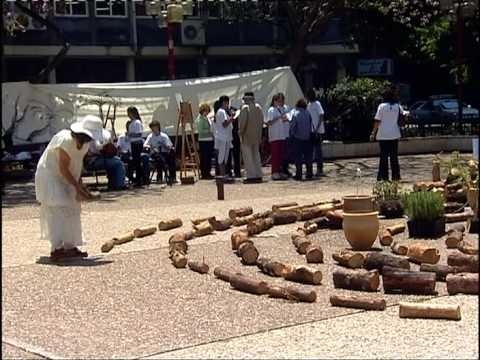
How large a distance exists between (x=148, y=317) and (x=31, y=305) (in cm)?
122

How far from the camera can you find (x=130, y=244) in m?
12.0

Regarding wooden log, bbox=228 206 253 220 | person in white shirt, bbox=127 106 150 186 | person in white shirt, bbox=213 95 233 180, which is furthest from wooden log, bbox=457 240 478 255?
person in white shirt, bbox=127 106 150 186

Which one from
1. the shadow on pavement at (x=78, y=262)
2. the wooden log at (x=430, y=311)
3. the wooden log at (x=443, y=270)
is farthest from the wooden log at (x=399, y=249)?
the shadow on pavement at (x=78, y=262)

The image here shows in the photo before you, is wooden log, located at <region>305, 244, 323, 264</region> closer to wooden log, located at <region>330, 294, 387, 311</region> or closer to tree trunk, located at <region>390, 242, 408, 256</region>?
tree trunk, located at <region>390, 242, 408, 256</region>

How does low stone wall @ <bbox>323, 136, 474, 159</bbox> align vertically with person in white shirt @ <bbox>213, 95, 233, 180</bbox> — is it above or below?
below

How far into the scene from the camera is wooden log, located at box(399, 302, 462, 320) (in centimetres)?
720

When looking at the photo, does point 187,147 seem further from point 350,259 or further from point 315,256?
point 350,259

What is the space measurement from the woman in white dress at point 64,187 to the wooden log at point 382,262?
3142 mm

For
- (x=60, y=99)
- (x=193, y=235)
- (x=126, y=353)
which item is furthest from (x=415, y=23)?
(x=126, y=353)

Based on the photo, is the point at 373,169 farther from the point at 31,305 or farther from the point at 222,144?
the point at 31,305

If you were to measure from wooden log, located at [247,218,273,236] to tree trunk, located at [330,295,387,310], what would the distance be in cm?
423

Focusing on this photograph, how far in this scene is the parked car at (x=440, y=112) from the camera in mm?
31062

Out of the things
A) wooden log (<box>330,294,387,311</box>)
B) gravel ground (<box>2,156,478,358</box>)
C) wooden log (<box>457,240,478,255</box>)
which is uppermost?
wooden log (<box>457,240,478,255</box>)

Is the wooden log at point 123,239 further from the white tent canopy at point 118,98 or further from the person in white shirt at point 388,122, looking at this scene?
the white tent canopy at point 118,98
